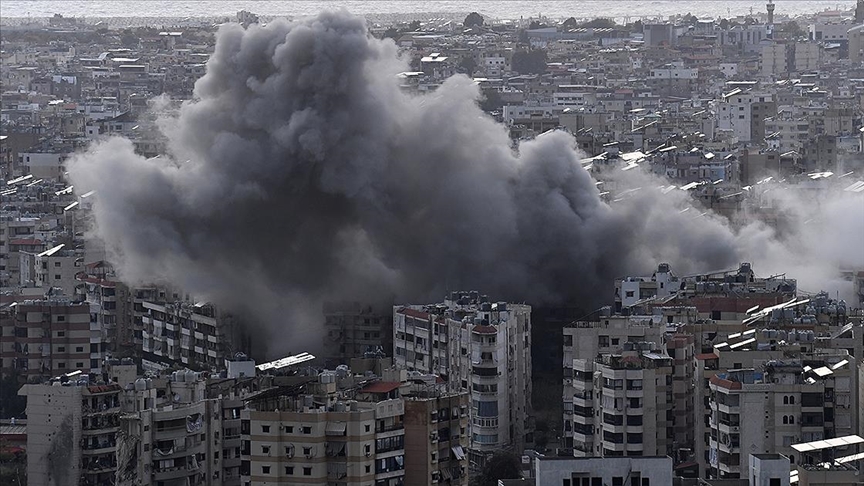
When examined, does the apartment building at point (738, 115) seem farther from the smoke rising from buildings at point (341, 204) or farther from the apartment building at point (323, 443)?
the apartment building at point (323, 443)

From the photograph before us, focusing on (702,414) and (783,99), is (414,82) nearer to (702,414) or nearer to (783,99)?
(783,99)

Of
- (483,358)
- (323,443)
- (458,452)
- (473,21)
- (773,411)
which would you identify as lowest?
(473,21)

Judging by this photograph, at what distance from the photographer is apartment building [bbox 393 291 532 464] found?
1558 inches

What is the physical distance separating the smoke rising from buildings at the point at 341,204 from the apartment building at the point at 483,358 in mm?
4690

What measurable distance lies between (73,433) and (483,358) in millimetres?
7935

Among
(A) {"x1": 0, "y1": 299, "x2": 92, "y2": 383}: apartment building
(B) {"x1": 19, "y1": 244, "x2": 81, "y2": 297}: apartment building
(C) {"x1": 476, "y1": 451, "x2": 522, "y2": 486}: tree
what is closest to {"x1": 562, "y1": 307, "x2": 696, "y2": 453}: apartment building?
(C) {"x1": 476, "y1": 451, "x2": 522, "y2": 486}: tree

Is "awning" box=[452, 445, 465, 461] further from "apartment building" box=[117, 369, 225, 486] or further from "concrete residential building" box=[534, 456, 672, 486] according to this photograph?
"concrete residential building" box=[534, 456, 672, 486]

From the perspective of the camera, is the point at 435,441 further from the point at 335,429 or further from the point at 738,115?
the point at 738,115

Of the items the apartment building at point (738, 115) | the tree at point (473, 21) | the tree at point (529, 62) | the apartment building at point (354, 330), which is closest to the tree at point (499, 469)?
the apartment building at point (354, 330)

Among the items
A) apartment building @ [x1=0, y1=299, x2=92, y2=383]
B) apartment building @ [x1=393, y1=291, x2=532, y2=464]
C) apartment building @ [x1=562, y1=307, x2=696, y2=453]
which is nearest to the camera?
apartment building @ [x1=562, y1=307, x2=696, y2=453]

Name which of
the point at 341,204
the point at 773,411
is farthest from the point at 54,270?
the point at 773,411

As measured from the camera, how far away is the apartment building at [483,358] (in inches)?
1558

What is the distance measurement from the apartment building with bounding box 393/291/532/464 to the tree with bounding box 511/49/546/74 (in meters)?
82.4

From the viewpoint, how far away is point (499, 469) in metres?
36.5
